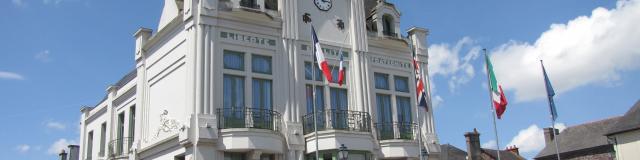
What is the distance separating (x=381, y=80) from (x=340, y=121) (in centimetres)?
321

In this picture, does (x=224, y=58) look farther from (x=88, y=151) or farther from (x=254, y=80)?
(x=88, y=151)

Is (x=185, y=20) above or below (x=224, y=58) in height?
above

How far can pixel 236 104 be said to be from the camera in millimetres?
21453

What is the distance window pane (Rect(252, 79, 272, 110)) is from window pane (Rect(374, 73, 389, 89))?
4.79 meters

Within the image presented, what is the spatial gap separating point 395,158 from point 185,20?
28.9 feet

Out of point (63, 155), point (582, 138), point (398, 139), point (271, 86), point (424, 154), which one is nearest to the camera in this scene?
point (271, 86)

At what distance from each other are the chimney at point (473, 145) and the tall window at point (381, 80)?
19.9 metres

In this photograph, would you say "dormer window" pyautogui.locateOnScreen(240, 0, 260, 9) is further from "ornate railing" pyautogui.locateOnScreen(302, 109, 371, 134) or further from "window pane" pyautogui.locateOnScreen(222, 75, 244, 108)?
"ornate railing" pyautogui.locateOnScreen(302, 109, 371, 134)

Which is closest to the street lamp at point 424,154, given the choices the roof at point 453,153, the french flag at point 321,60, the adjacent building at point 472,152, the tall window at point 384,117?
the tall window at point 384,117

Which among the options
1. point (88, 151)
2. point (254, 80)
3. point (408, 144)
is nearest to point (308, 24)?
point (254, 80)

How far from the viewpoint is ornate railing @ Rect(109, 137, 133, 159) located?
85.8 ft

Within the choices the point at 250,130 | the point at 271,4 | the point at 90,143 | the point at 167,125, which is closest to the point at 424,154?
the point at 250,130

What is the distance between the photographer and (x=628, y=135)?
36812mm

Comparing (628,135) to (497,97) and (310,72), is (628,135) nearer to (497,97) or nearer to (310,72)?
(497,97)
